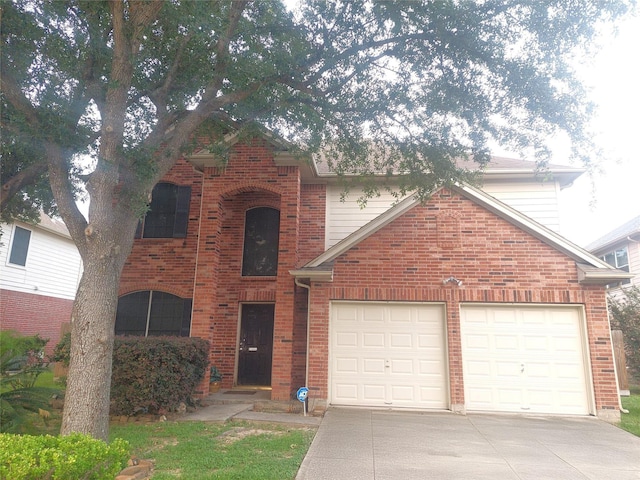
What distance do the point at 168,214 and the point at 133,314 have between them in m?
2.96

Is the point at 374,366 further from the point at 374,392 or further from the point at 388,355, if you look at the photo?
the point at 374,392

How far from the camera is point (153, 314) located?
11.3 metres

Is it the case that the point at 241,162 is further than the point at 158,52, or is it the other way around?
the point at 241,162

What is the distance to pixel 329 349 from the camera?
935 cm

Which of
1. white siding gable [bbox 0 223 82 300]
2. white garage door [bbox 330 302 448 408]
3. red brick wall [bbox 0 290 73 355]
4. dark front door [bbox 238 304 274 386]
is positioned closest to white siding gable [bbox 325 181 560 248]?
A: dark front door [bbox 238 304 274 386]

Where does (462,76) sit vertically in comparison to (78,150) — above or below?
above

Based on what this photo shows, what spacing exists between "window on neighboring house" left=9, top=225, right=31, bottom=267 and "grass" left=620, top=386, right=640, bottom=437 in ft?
64.7

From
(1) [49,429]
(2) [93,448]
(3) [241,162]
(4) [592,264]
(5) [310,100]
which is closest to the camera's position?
(2) [93,448]

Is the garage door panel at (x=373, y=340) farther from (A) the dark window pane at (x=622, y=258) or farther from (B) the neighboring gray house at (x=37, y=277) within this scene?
(A) the dark window pane at (x=622, y=258)

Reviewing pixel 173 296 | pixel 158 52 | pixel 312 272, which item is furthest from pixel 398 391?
pixel 158 52

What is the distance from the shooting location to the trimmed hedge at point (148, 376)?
777 centimetres

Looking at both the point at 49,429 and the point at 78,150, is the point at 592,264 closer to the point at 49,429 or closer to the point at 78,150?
the point at 78,150

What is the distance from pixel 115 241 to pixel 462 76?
262 inches

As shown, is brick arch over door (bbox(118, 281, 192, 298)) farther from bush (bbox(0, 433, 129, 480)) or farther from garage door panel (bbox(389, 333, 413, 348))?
bush (bbox(0, 433, 129, 480))
